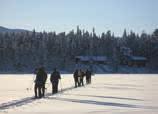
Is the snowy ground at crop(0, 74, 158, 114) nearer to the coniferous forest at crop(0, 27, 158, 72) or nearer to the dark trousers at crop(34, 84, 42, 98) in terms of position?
the dark trousers at crop(34, 84, 42, 98)

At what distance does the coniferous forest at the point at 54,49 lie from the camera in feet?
528

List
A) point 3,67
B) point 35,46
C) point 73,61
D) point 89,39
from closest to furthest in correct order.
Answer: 1. point 3,67
2. point 73,61
3. point 35,46
4. point 89,39

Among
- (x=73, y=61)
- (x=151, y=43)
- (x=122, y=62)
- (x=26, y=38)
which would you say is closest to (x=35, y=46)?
(x=26, y=38)

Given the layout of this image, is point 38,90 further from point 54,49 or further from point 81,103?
point 54,49

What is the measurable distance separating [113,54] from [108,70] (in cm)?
1887

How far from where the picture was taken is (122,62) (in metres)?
169

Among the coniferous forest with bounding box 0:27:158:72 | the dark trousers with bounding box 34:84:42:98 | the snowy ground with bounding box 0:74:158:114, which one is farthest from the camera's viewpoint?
the coniferous forest with bounding box 0:27:158:72

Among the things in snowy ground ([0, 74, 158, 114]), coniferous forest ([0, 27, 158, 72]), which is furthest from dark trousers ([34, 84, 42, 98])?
coniferous forest ([0, 27, 158, 72])

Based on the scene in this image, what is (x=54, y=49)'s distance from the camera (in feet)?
586

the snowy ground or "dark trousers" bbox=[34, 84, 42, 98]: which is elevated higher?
"dark trousers" bbox=[34, 84, 42, 98]

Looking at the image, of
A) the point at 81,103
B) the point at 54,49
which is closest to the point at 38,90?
the point at 81,103

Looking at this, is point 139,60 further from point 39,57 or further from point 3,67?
point 3,67

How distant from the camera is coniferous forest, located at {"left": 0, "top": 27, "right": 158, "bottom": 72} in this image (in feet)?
528

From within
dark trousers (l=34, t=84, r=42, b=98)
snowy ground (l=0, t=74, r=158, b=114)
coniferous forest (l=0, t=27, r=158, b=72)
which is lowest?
snowy ground (l=0, t=74, r=158, b=114)
